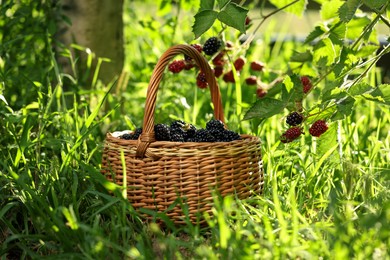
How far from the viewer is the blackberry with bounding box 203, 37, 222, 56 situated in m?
2.38

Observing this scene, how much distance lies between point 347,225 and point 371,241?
0.28 ft

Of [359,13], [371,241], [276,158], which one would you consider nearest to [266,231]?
[371,241]

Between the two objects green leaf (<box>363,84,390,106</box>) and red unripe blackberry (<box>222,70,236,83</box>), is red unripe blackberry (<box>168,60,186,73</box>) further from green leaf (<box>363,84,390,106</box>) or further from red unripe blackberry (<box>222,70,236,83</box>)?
green leaf (<box>363,84,390,106</box>)

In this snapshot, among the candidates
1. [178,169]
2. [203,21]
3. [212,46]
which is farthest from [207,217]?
[212,46]

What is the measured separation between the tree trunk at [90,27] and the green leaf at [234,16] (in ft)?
3.97

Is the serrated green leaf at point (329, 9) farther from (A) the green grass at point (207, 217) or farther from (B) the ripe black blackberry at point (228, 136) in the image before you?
(B) the ripe black blackberry at point (228, 136)

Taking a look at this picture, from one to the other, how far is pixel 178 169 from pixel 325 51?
0.73 metres

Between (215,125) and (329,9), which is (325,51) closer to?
(329,9)

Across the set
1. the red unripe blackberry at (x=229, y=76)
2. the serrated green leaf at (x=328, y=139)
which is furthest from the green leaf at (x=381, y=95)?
the red unripe blackberry at (x=229, y=76)

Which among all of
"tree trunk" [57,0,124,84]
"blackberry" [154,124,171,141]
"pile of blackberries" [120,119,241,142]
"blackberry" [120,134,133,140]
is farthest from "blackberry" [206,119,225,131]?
"tree trunk" [57,0,124,84]

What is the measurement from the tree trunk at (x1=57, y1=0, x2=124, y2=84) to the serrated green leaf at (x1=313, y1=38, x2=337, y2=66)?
1042mm

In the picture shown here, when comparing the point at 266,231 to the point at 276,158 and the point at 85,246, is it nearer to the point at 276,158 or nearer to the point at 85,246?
the point at 85,246

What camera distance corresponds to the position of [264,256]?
5.27ft

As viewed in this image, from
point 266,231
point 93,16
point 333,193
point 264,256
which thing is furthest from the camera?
point 93,16
